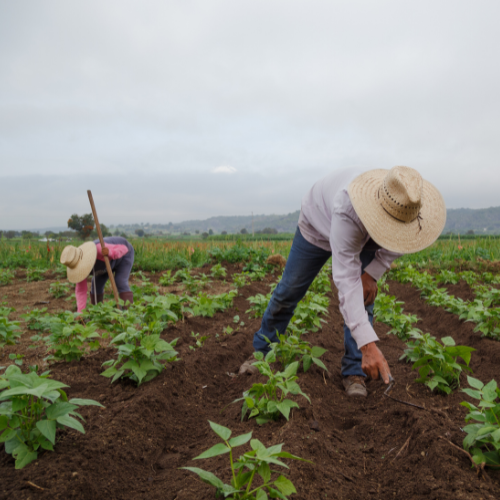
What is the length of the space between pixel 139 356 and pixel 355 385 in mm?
1553

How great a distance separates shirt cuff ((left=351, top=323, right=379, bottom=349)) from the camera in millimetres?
2219

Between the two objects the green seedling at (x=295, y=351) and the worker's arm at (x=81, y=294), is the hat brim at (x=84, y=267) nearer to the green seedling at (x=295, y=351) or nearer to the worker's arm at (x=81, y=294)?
the worker's arm at (x=81, y=294)

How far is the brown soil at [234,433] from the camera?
1.69 m

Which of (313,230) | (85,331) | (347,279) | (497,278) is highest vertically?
(313,230)

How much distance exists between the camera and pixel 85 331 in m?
3.03

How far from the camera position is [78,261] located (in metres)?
5.04

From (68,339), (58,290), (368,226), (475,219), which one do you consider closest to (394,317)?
(368,226)

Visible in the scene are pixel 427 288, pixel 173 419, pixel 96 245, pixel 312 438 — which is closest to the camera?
pixel 312 438

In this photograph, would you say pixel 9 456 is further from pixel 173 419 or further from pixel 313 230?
pixel 313 230

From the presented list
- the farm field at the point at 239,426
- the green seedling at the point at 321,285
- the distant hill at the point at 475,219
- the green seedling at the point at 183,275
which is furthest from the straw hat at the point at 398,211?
the distant hill at the point at 475,219

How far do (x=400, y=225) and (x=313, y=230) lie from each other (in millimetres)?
924

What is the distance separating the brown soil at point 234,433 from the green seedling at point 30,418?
0.24 ft

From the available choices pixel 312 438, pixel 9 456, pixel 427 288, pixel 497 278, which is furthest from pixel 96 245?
pixel 497 278

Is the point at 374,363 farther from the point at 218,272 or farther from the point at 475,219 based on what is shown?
the point at 475,219
